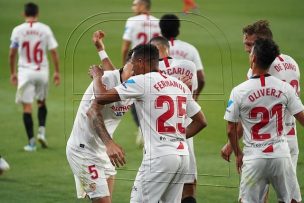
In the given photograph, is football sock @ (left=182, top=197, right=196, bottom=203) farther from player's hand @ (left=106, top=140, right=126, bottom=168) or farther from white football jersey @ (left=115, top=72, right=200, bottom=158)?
Answer: player's hand @ (left=106, top=140, right=126, bottom=168)

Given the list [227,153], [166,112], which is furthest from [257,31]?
[166,112]

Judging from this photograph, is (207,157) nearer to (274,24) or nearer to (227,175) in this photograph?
(227,175)

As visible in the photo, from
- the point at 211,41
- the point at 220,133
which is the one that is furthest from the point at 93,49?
the point at 220,133

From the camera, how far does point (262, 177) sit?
743 cm

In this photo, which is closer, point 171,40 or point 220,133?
point 171,40

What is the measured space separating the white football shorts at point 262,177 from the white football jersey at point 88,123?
126 centimetres

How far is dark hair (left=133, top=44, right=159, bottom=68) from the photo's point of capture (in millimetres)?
7203

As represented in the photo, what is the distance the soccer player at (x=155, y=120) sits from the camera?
7.13m

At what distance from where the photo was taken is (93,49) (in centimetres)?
2131

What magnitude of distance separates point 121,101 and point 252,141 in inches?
48.3

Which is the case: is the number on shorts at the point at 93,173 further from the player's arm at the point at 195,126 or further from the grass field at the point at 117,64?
the grass field at the point at 117,64

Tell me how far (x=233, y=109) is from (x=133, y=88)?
929 mm

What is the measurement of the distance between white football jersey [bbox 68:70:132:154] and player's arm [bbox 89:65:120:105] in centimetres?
22

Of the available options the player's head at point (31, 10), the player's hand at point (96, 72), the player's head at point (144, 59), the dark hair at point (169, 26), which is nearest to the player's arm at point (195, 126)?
the player's head at point (144, 59)
